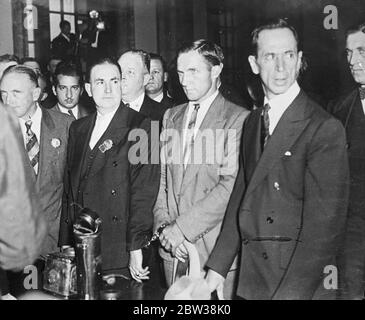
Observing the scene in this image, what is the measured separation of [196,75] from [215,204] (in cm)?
53

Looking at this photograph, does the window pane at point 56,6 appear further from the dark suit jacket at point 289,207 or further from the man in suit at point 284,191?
the dark suit jacket at point 289,207

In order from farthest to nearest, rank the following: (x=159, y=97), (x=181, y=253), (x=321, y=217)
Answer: (x=159, y=97) < (x=181, y=253) < (x=321, y=217)

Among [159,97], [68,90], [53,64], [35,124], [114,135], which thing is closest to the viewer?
[114,135]

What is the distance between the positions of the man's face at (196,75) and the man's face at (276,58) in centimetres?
28

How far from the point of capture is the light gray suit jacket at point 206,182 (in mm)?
1745

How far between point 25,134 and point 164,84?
1.21 meters

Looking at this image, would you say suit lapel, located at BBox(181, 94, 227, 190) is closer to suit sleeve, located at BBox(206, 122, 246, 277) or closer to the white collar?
suit sleeve, located at BBox(206, 122, 246, 277)

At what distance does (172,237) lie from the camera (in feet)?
5.77

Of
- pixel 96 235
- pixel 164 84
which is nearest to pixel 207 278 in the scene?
pixel 96 235

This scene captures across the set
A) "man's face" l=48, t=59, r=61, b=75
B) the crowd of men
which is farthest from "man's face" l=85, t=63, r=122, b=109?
"man's face" l=48, t=59, r=61, b=75

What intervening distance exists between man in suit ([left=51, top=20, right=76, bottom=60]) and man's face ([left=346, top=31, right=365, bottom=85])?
1.85 m

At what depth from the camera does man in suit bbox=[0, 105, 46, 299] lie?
95cm

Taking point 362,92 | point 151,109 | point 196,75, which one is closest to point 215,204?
point 196,75

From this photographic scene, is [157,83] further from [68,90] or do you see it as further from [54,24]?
[54,24]
